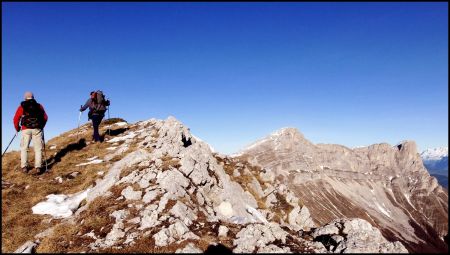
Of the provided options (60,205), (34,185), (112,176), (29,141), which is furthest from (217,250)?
(29,141)

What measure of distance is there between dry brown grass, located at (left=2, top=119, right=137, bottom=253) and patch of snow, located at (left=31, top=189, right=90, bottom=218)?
507 mm

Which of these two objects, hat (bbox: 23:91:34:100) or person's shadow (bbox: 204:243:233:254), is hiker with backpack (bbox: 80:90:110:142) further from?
person's shadow (bbox: 204:243:233:254)

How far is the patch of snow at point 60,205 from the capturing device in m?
22.4

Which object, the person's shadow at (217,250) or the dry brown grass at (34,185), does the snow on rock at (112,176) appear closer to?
the dry brown grass at (34,185)

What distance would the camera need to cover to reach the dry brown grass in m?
19.8

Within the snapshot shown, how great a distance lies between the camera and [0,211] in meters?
21.2

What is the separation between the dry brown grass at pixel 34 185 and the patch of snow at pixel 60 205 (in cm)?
51

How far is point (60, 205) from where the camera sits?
23.4 metres

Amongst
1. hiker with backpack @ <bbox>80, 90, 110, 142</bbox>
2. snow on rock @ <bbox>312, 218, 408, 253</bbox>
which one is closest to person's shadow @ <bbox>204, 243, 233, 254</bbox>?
snow on rock @ <bbox>312, 218, 408, 253</bbox>

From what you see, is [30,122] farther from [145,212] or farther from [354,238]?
[354,238]

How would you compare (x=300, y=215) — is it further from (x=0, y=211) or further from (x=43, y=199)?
(x=0, y=211)

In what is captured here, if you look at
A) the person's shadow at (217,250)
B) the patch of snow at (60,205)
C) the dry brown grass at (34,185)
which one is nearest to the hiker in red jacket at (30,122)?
the dry brown grass at (34,185)

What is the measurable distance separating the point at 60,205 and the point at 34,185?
13.5 feet

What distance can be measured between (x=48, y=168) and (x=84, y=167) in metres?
3.16
